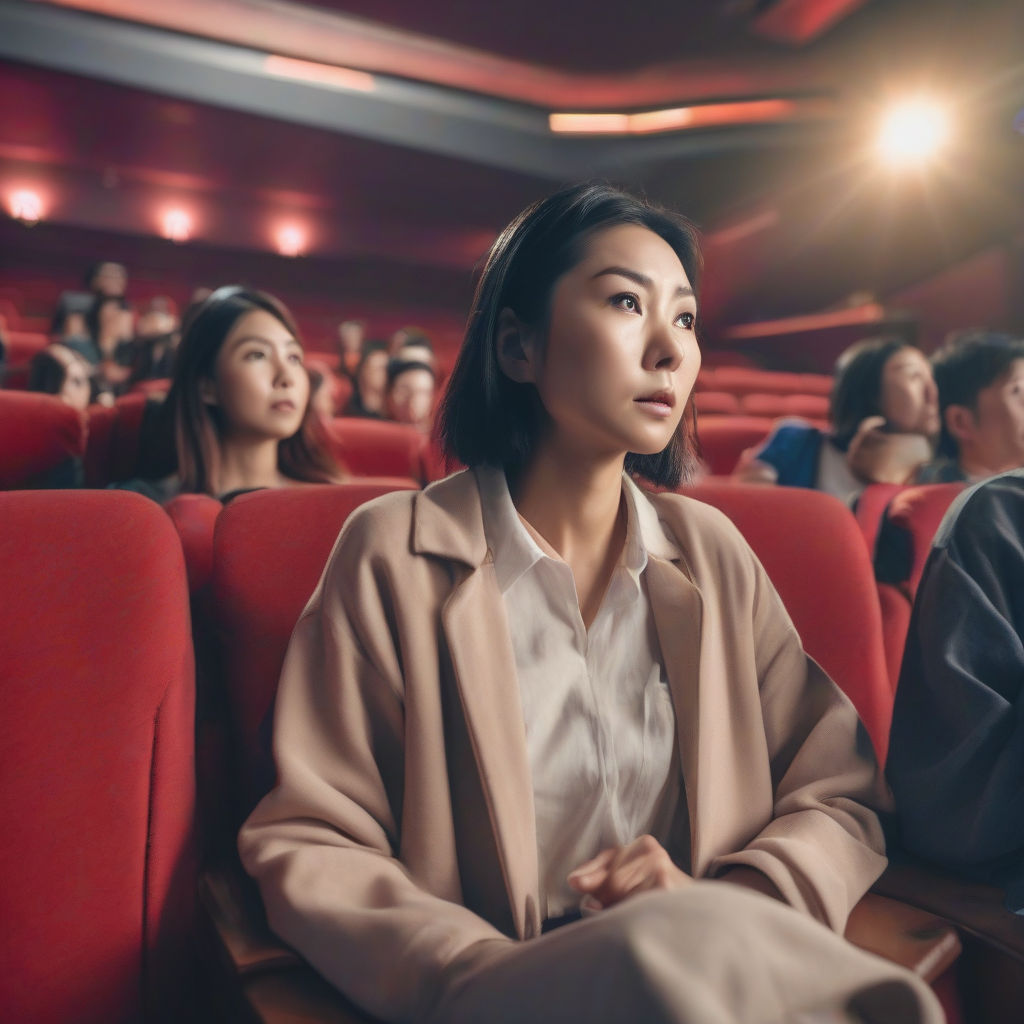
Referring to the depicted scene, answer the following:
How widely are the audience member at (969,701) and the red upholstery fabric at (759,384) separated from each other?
275 cm

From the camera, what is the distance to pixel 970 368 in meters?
0.86

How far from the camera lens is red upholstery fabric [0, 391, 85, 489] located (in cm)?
66

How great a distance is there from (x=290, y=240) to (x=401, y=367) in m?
2.57

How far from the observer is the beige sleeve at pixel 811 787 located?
33 centimetres

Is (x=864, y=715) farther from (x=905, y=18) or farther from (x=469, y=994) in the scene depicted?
(x=905, y=18)

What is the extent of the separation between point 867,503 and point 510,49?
2735 millimetres

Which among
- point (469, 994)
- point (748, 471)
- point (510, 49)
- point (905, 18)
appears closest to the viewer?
point (469, 994)

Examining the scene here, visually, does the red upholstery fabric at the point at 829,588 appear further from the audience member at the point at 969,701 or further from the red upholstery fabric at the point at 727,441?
the red upholstery fabric at the point at 727,441

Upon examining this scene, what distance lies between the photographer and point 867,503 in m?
0.74

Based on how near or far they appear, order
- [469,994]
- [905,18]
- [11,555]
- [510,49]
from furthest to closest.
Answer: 1. [510,49]
2. [905,18]
3. [11,555]
4. [469,994]

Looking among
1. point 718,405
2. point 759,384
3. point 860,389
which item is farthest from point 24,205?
point 860,389

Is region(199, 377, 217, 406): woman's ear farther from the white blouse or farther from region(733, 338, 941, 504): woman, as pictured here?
region(733, 338, 941, 504): woman

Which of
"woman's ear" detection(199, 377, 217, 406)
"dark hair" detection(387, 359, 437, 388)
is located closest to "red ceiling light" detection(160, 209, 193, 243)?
"dark hair" detection(387, 359, 437, 388)

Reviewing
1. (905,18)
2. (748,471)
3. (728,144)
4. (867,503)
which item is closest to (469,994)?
(867,503)
